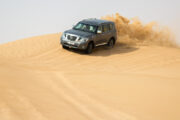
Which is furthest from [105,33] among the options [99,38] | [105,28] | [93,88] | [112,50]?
[93,88]

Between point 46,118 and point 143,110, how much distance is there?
A: 2655 mm

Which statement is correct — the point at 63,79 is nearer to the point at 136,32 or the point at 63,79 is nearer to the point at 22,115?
the point at 22,115

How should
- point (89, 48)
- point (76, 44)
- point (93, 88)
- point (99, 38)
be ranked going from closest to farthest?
1. point (93, 88)
2. point (76, 44)
3. point (89, 48)
4. point (99, 38)

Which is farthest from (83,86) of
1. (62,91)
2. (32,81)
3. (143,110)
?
(143,110)

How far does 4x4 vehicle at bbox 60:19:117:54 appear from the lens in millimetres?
15762

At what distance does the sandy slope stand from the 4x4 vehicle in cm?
59

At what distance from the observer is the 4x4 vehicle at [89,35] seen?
15762 mm

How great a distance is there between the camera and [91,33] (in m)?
16.3

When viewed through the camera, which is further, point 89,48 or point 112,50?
point 112,50

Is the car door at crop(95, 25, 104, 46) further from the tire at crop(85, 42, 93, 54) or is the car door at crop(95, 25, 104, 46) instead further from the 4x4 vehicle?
the tire at crop(85, 42, 93, 54)

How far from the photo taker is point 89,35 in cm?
1600

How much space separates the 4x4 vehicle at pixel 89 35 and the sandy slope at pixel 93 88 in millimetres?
586

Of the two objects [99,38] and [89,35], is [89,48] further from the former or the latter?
[99,38]

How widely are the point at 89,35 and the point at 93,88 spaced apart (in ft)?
22.2
